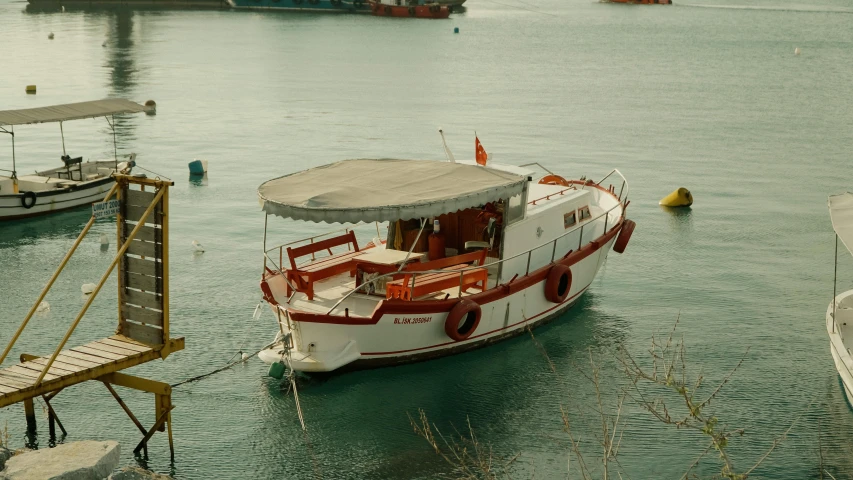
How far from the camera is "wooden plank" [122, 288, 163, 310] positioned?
647 inches

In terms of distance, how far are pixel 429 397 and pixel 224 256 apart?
11413mm

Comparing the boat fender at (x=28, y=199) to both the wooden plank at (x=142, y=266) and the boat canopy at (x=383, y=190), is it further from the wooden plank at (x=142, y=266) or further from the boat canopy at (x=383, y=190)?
the wooden plank at (x=142, y=266)

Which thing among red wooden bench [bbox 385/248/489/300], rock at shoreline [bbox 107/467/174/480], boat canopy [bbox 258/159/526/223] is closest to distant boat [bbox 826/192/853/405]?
boat canopy [bbox 258/159/526/223]

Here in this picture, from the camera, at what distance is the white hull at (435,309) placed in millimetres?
19844

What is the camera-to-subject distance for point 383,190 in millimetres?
20312

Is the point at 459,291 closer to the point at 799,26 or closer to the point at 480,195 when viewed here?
the point at 480,195

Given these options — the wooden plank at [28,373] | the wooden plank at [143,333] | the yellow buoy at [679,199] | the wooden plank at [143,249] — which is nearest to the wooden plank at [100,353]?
the wooden plank at [143,333]

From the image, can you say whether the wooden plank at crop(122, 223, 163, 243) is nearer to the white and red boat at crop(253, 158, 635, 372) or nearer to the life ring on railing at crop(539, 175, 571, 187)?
the white and red boat at crop(253, 158, 635, 372)

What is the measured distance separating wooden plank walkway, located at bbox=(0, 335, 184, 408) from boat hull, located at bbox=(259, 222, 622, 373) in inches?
138

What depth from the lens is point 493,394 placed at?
67.2 feet

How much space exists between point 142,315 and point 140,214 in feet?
5.17

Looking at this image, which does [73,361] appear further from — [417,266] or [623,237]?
[623,237]

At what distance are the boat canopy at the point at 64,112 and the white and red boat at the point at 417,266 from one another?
14.3 m

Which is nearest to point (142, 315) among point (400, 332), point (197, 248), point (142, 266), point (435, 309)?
point (142, 266)
